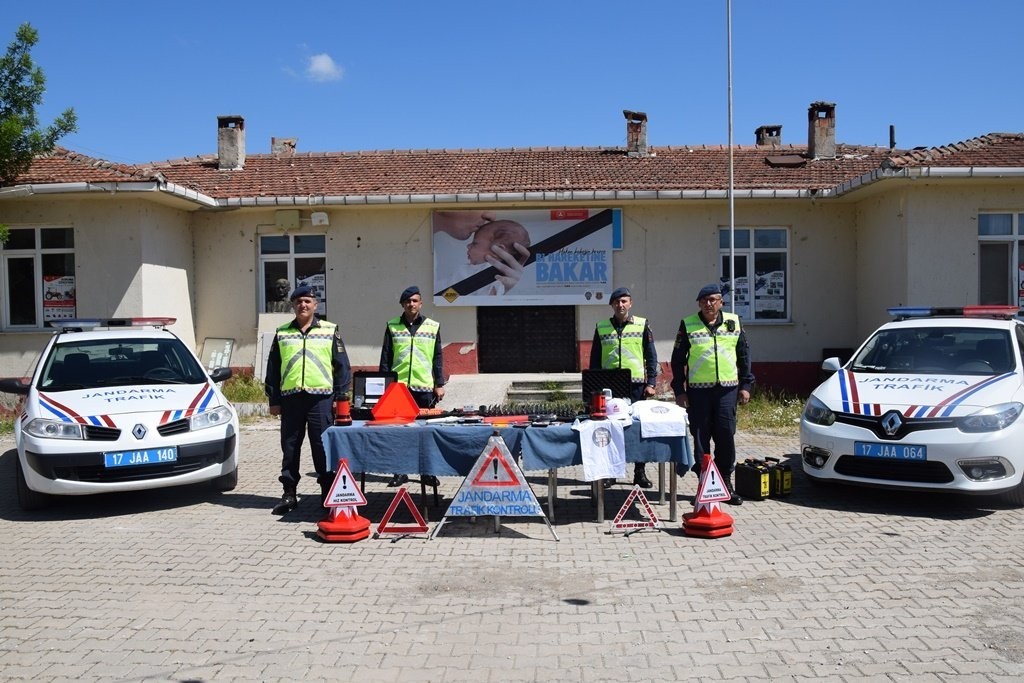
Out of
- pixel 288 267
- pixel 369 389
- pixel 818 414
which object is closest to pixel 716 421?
pixel 818 414

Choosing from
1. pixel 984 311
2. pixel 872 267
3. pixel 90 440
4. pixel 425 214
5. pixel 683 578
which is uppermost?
pixel 425 214

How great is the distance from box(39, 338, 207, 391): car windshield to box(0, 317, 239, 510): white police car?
0.03ft

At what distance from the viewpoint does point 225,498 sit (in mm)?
8188

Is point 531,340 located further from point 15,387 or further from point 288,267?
point 15,387

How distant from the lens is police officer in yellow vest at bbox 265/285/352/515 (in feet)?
24.2

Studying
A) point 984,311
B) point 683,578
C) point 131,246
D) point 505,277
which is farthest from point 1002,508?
point 131,246

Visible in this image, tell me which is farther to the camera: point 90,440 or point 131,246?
point 131,246

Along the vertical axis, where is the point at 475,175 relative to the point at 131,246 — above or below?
above

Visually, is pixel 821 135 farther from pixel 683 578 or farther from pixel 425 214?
pixel 683 578

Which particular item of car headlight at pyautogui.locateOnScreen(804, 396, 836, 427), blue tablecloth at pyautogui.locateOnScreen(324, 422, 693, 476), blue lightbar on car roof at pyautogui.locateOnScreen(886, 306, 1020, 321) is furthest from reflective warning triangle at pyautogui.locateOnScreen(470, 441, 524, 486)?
blue lightbar on car roof at pyautogui.locateOnScreen(886, 306, 1020, 321)

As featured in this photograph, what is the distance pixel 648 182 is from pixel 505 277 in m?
3.10

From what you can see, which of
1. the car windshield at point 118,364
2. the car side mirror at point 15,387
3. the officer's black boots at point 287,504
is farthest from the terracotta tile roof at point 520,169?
the officer's black boots at point 287,504

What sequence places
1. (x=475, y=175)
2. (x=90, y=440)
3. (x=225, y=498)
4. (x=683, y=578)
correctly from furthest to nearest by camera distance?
(x=475, y=175)
(x=225, y=498)
(x=90, y=440)
(x=683, y=578)

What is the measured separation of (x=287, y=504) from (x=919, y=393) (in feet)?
19.3
